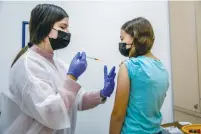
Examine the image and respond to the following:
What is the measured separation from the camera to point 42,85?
106 centimetres

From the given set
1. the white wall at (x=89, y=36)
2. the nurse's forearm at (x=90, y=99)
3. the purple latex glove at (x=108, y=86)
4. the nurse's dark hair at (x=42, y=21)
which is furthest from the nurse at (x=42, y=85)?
the white wall at (x=89, y=36)

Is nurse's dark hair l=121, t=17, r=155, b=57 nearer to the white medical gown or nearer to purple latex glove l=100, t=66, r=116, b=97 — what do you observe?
purple latex glove l=100, t=66, r=116, b=97

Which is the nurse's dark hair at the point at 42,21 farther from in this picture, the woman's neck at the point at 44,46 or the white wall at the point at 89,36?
the white wall at the point at 89,36

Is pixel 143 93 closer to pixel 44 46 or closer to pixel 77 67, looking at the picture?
pixel 77 67

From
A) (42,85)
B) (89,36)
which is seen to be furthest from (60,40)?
(89,36)

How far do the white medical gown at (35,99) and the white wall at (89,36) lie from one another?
3.20 feet

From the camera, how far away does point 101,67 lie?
219cm

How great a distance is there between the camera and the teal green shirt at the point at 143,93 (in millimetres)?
1223

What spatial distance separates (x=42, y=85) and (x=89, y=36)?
1193 millimetres

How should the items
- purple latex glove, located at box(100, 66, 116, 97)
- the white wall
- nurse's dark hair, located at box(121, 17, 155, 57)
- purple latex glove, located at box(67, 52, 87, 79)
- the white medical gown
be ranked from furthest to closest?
the white wall < purple latex glove, located at box(100, 66, 116, 97) < nurse's dark hair, located at box(121, 17, 155, 57) < purple latex glove, located at box(67, 52, 87, 79) < the white medical gown

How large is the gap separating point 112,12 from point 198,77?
1.05 m

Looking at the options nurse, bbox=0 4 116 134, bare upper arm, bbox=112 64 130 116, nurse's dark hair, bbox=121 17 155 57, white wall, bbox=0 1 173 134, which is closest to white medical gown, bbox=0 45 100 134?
nurse, bbox=0 4 116 134

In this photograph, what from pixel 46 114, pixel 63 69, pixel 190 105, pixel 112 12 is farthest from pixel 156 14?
pixel 46 114

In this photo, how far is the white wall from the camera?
2.12m
